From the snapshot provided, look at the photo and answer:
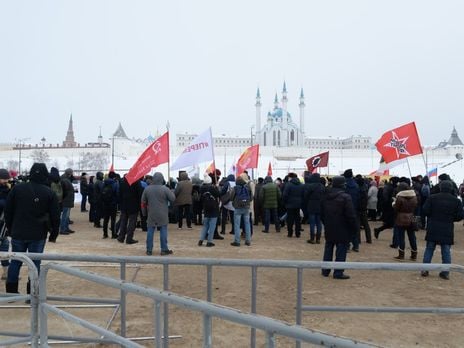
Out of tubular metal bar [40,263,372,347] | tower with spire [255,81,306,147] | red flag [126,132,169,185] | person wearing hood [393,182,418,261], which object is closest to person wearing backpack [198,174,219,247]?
red flag [126,132,169,185]

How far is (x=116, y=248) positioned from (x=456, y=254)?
7104mm

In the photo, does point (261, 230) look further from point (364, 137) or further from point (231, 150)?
point (364, 137)

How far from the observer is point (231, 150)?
11631 cm

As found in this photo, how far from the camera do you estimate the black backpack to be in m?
11.0

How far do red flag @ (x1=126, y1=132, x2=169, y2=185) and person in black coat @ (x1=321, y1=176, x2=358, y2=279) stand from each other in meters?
4.13

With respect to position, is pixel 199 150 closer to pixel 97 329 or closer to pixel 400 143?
pixel 400 143

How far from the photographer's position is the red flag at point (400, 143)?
11.8 metres

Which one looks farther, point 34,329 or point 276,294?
point 276,294

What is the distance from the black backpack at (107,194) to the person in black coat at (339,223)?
5.81 m

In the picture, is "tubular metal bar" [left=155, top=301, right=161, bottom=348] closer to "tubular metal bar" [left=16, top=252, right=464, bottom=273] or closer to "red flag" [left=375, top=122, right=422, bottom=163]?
"tubular metal bar" [left=16, top=252, right=464, bottom=273]

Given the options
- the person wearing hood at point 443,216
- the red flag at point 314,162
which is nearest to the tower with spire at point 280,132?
the red flag at point 314,162

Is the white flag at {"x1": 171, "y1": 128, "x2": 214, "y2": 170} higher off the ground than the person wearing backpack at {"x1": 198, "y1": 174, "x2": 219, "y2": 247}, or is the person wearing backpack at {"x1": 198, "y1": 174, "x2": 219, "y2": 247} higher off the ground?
the white flag at {"x1": 171, "y1": 128, "x2": 214, "y2": 170}

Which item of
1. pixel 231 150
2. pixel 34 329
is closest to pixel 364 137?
pixel 231 150

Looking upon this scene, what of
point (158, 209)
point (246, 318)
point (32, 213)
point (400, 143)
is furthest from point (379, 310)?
point (400, 143)
